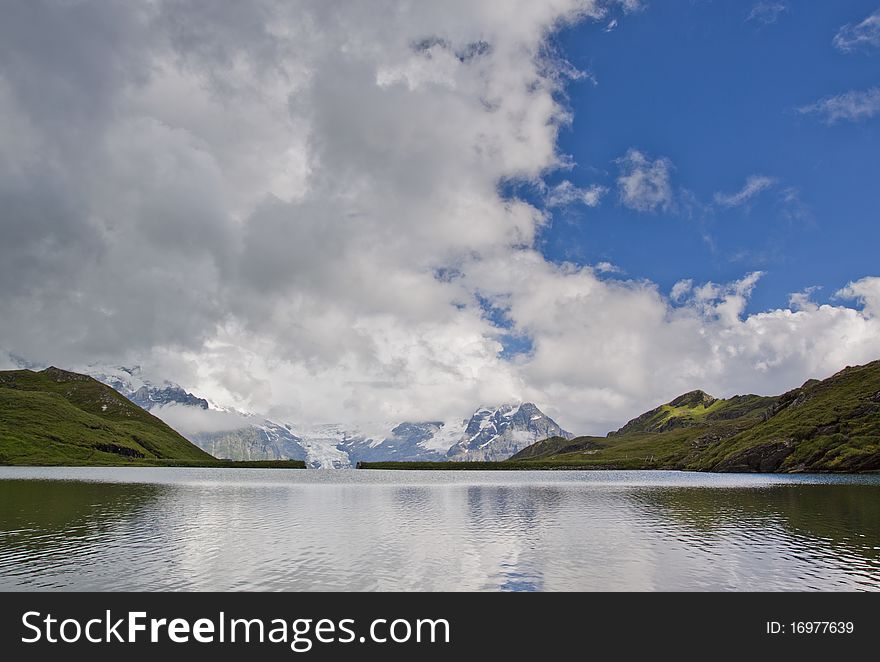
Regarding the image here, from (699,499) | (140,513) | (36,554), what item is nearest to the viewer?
(36,554)

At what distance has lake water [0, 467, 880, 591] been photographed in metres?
40.2

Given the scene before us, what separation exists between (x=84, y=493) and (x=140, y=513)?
43.6 metres

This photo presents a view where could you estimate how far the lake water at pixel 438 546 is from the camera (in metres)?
40.2

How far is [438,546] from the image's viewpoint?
180 feet

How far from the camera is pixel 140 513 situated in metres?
79.6
